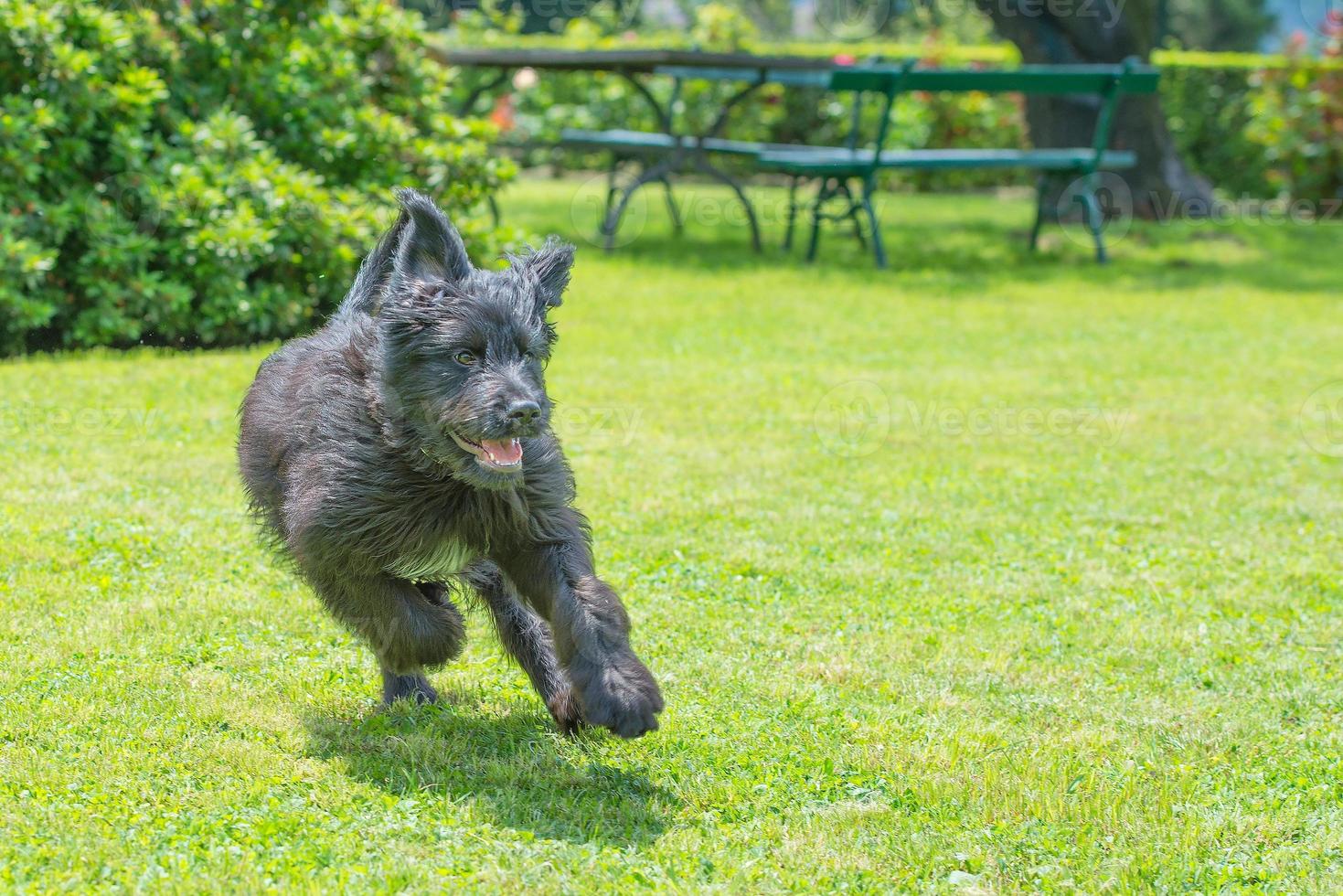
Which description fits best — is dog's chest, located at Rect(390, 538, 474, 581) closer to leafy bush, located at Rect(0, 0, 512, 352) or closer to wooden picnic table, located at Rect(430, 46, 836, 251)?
leafy bush, located at Rect(0, 0, 512, 352)

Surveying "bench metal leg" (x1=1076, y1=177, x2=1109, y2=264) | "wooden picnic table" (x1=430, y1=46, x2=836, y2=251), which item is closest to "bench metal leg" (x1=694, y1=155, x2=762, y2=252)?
"wooden picnic table" (x1=430, y1=46, x2=836, y2=251)

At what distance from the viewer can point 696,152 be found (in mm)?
15078

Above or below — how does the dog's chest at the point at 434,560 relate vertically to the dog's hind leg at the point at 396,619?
above

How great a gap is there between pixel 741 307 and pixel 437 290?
28.6 feet

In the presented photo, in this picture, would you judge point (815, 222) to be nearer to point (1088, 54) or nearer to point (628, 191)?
point (628, 191)

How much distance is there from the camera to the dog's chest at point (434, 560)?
422 cm

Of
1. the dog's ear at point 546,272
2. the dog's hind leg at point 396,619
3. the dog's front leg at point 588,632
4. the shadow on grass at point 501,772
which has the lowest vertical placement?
the shadow on grass at point 501,772

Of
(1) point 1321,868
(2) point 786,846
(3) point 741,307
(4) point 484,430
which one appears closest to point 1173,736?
(1) point 1321,868

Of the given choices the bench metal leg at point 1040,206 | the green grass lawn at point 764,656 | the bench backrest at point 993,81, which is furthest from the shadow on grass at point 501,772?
the bench metal leg at point 1040,206

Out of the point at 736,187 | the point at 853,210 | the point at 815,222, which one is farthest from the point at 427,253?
the point at 853,210

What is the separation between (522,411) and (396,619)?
845 millimetres

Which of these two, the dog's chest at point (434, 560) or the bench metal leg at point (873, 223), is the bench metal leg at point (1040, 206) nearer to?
the bench metal leg at point (873, 223)

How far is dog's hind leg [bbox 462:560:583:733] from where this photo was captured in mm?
4543

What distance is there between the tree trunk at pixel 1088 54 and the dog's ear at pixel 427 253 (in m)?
14.3
